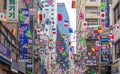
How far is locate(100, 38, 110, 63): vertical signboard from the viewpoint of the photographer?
34.4 m

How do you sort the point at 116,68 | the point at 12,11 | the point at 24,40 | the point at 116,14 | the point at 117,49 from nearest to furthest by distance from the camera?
the point at 12,11 < the point at 116,68 < the point at 117,49 < the point at 116,14 < the point at 24,40

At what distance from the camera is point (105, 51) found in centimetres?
3616

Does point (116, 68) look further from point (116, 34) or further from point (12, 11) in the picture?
point (12, 11)

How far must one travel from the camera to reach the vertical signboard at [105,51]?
1353 inches

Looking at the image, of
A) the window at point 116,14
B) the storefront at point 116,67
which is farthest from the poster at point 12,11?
the window at point 116,14

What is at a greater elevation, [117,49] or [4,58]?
[4,58]

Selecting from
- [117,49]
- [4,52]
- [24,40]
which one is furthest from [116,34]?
[4,52]

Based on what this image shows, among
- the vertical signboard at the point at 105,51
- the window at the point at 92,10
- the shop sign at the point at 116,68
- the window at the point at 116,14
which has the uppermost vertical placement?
the window at the point at 92,10

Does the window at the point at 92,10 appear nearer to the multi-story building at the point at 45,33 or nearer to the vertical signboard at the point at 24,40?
the multi-story building at the point at 45,33

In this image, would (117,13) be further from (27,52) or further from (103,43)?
(27,52)

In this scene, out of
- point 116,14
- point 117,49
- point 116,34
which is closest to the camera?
point 117,49

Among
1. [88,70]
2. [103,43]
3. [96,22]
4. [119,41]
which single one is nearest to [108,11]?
[103,43]

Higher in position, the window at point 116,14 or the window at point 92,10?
the window at point 92,10

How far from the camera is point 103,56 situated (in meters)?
35.2
